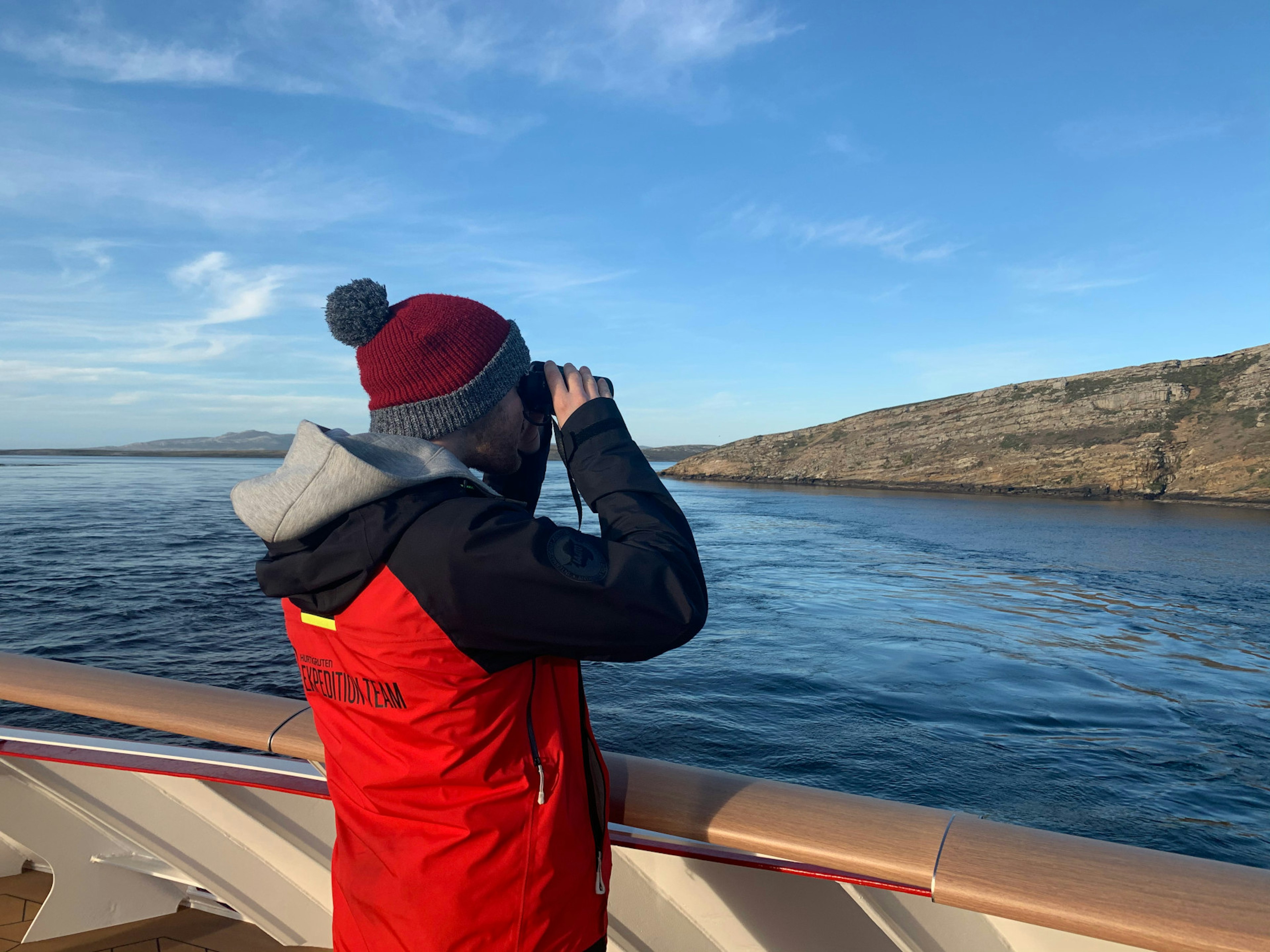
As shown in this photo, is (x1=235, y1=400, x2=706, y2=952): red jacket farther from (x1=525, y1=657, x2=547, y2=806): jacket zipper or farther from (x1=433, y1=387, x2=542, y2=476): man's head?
(x1=433, y1=387, x2=542, y2=476): man's head

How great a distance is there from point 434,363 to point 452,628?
45 cm

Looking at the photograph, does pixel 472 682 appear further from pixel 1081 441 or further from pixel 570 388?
pixel 1081 441

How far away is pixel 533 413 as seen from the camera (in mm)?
1385

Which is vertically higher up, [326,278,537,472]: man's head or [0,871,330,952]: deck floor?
[326,278,537,472]: man's head

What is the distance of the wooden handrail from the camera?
1.09 m

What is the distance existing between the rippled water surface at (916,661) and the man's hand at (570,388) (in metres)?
5.01

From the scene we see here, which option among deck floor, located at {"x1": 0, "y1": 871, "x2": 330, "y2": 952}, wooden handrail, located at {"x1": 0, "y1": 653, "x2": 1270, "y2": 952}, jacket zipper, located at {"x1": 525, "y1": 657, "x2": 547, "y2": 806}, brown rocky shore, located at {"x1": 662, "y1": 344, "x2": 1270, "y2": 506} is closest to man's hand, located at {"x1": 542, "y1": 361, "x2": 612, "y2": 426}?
jacket zipper, located at {"x1": 525, "y1": 657, "x2": 547, "y2": 806}

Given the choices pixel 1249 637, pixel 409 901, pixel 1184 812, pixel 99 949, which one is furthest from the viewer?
pixel 1249 637

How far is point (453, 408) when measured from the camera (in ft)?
4.06

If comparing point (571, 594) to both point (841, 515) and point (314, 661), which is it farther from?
point (841, 515)

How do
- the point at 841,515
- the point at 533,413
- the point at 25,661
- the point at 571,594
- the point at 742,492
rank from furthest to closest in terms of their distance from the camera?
the point at 742,492 → the point at 841,515 → the point at 25,661 → the point at 533,413 → the point at 571,594

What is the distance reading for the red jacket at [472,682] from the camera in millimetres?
1008

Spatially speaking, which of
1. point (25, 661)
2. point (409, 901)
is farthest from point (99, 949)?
point (409, 901)

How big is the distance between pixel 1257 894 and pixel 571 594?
1069mm
